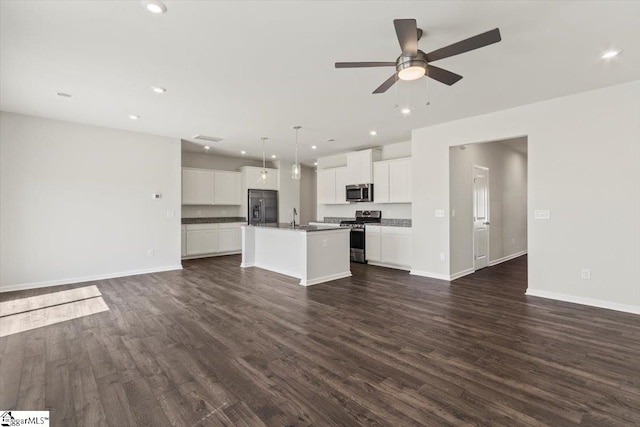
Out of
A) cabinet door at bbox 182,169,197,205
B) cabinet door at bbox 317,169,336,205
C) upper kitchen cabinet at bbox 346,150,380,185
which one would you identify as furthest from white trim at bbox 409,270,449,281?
cabinet door at bbox 182,169,197,205

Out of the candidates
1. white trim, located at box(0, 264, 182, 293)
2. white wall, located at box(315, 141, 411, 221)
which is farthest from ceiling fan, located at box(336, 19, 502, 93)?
white trim, located at box(0, 264, 182, 293)

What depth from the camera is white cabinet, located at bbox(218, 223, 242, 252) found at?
7999 mm

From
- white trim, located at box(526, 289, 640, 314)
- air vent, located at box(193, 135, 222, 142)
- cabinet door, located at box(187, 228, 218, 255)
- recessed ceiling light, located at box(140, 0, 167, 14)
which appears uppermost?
air vent, located at box(193, 135, 222, 142)

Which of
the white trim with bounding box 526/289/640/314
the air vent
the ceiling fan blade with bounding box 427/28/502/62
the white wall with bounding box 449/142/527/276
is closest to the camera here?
the ceiling fan blade with bounding box 427/28/502/62

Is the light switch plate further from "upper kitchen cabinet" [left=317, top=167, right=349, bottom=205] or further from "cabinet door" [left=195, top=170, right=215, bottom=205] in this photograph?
"cabinet door" [left=195, top=170, right=215, bottom=205]

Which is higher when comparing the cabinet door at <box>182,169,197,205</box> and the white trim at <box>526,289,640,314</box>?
the cabinet door at <box>182,169,197,205</box>

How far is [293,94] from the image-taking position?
12.8ft

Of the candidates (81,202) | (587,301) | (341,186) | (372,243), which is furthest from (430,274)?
(81,202)

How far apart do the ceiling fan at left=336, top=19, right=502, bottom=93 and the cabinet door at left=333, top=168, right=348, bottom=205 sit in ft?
15.9

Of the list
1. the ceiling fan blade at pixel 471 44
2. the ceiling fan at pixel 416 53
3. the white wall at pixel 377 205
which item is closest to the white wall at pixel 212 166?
the white wall at pixel 377 205

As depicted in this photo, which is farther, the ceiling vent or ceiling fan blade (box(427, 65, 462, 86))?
the ceiling vent

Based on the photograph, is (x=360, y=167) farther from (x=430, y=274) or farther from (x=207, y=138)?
(x=207, y=138)

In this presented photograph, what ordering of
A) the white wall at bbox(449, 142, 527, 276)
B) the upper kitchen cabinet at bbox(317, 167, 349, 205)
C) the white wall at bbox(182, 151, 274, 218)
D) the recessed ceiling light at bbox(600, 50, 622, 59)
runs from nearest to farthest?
the recessed ceiling light at bbox(600, 50, 622, 59), the white wall at bbox(449, 142, 527, 276), the upper kitchen cabinet at bbox(317, 167, 349, 205), the white wall at bbox(182, 151, 274, 218)

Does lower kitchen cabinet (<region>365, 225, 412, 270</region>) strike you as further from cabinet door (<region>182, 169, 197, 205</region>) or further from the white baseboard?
cabinet door (<region>182, 169, 197, 205</region>)
